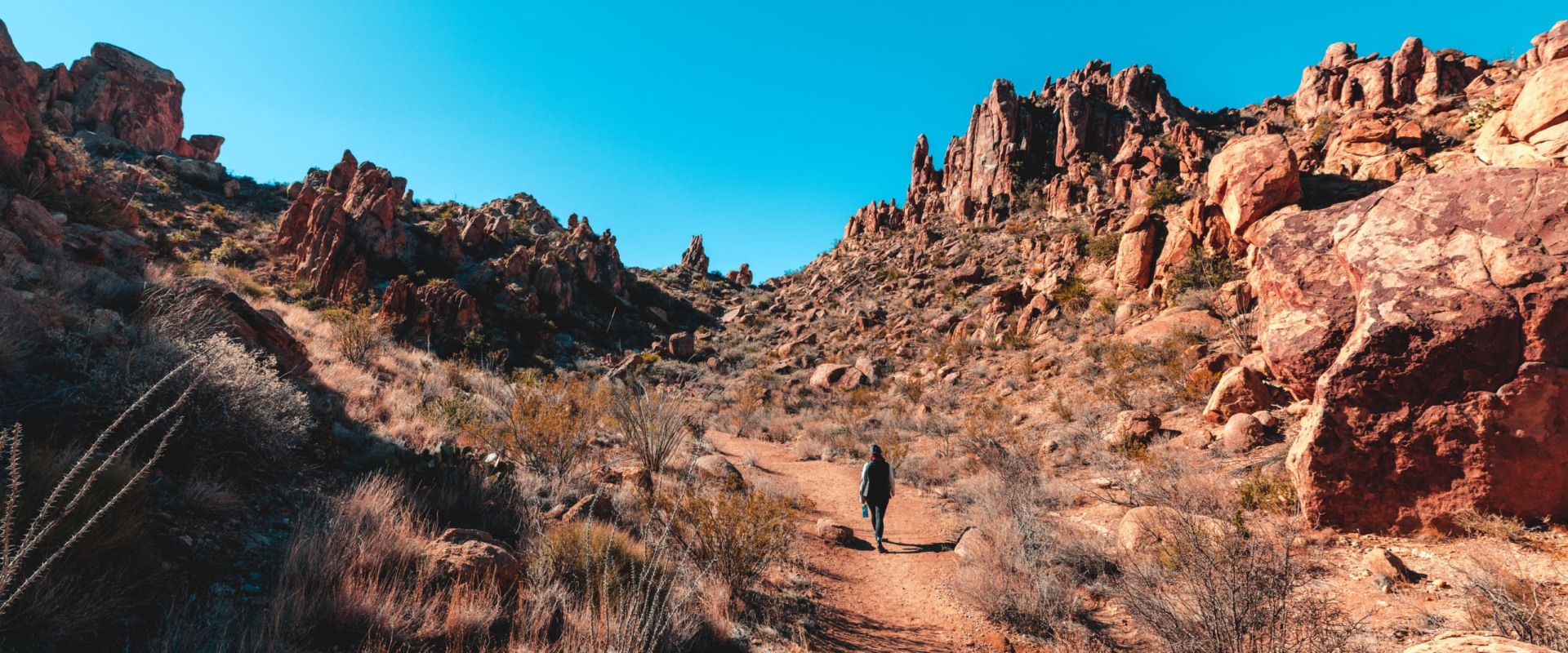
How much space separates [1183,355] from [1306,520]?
22.2ft

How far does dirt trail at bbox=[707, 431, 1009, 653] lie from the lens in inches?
196

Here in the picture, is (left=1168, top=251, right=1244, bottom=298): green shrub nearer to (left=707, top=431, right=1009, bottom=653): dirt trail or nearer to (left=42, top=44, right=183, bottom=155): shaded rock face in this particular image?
(left=707, top=431, right=1009, bottom=653): dirt trail

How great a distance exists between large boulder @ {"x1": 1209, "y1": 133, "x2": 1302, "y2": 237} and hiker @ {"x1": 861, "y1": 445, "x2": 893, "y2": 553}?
1071 cm

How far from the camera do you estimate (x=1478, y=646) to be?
2.37 meters

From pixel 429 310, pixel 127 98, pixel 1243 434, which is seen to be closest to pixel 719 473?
pixel 1243 434

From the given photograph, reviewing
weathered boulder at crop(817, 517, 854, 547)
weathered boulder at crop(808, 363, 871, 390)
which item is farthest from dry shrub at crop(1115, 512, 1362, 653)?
weathered boulder at crop(808, 363, 871, 390)

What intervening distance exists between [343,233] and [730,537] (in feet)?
81.2

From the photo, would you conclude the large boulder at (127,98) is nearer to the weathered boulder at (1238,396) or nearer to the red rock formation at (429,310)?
the red rock formation at (429,310)

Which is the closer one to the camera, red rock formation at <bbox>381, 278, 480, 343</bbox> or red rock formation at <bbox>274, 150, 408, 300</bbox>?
red rock formation at <bbox>381, 278, 480, 343</bbox>

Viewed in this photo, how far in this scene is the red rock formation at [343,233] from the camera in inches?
825

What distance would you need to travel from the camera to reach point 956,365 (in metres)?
18.2

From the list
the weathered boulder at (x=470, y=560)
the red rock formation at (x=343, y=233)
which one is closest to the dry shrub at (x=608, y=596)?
the weathered boulder at (x=470, y=560)

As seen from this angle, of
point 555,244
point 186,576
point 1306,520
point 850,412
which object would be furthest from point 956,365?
point 555,244

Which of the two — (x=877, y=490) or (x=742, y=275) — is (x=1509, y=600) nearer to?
(x=877, y=490)
